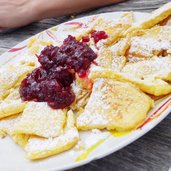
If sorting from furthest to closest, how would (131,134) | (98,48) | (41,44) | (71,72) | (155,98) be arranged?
(41,44)
(98,48)
(71,72)
(155,98)
(131,134)

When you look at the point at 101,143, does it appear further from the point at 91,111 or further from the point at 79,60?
the point at 79,60

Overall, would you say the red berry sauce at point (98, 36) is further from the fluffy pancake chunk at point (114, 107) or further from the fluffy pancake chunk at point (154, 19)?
the fluffy pancake chunk at point (114, 107)

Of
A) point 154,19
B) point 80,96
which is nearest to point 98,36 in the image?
point 154,19

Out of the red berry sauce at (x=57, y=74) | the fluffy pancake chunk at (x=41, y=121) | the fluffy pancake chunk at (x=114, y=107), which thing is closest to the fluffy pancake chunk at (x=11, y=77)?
the red berry sauce at (x=57, y=74)

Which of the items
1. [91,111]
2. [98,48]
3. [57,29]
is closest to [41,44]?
[57,29]

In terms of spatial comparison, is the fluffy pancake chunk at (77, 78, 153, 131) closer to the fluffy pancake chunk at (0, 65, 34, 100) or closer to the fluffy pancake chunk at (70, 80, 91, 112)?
the fluffy pancake chunk at (70, 80, 91, 112)

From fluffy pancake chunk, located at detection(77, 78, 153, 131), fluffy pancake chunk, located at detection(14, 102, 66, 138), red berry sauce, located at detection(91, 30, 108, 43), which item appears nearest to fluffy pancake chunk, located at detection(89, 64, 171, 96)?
fluffy pancake chunk, located at detection(77, 78, 153, 131)
